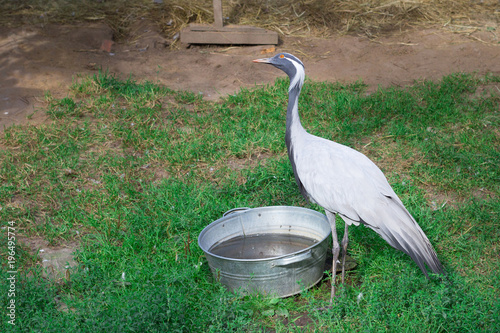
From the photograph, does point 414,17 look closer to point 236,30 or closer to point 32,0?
point 236,30

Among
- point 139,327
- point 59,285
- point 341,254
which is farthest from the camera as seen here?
point 341,254

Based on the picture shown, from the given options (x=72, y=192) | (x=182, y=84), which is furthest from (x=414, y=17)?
(x=72, y=192)

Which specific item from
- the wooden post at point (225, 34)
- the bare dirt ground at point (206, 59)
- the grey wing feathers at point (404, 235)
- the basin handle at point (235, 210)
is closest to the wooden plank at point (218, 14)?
the wooden post at point (225, 34)

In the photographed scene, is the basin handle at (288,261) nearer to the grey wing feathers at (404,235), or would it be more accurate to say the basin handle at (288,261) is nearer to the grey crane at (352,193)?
the grey crane at (352,193)

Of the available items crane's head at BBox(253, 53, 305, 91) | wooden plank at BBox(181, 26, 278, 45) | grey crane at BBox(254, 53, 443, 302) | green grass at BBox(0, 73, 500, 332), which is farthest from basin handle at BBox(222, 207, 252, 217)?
wooden plank at BBox(181, 26, 278, 45)

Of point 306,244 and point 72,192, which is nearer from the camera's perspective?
point 306,244

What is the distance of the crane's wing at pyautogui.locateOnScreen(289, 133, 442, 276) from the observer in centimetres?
318

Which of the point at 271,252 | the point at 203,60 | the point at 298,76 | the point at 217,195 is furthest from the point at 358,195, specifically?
the point at 203,60

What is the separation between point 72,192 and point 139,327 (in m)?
2.14

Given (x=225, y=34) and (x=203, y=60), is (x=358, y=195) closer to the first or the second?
(x=203, y=60)

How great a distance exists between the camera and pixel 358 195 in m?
3.28

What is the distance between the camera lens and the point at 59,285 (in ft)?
11.9

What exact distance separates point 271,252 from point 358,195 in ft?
2.88

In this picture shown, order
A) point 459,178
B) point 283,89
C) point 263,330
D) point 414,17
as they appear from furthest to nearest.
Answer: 1. point 414,17
2. point 283,89
3. point 459,178
4. point 263,330
